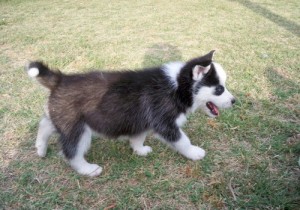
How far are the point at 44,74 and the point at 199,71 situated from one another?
1.46m

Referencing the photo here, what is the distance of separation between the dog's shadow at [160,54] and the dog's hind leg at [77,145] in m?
2.69

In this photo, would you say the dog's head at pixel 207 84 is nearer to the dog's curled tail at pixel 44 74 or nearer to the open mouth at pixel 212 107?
the open mouth at pixel 212 107

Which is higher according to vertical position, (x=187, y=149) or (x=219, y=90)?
(x=219, y=90)

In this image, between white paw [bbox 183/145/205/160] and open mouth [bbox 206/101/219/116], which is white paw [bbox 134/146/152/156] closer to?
white paw [bbox 183/145/205/160]

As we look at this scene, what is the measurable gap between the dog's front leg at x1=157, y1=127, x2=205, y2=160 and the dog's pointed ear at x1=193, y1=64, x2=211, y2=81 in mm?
559

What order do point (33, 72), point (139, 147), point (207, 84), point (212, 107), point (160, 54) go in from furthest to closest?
point (160, 54)
point (139, 147)
point (212, 107)
point (207, 84)
point (33, 72)

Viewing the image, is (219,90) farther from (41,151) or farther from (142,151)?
(41,151)

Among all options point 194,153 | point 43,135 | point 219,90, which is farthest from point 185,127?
point 43,135

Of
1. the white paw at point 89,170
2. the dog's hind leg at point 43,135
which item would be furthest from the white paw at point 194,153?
the dog's hind leg at point 43,135

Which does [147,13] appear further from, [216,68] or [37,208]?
[37,208]

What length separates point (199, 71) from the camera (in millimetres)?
3004

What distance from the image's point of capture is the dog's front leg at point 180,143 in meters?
3.18

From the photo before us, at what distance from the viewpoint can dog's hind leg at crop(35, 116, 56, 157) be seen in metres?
3.28

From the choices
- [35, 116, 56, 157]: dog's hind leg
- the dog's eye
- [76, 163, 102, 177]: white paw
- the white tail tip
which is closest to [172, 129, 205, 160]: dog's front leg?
the dog's eye
